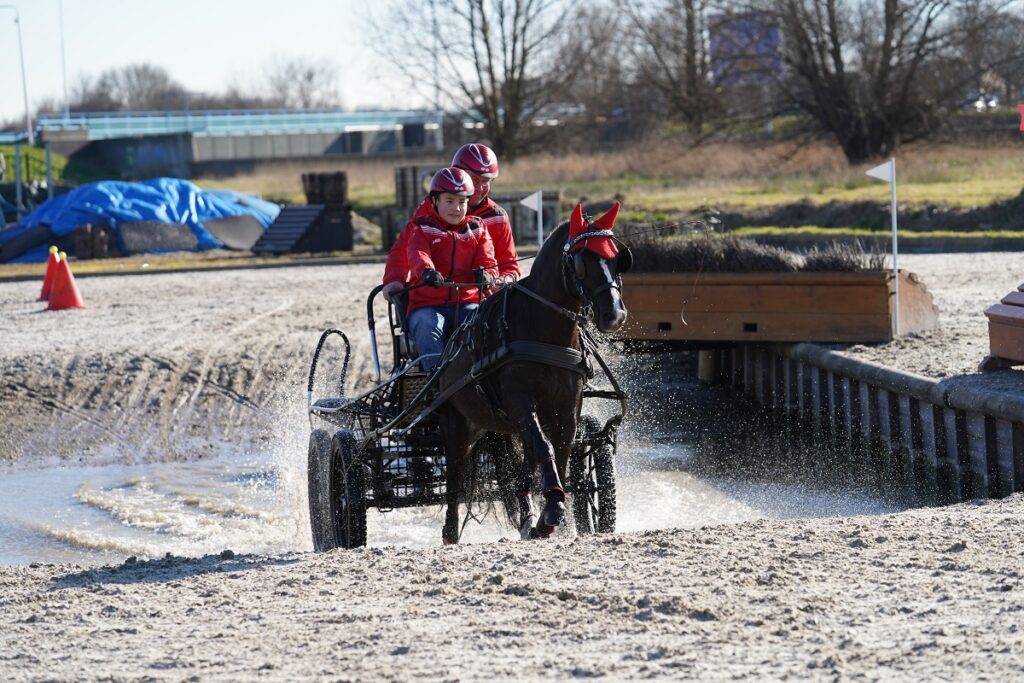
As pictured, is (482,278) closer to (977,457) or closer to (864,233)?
(977,457)

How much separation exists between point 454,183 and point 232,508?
13.5 feet

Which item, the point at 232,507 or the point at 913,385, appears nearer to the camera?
the point at 232,507

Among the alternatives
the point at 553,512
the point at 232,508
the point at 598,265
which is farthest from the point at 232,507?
the point at 598,265

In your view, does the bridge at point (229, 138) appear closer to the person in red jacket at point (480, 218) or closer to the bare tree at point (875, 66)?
the bare tree at point (875, 66)

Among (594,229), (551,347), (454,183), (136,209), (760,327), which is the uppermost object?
(136,209)

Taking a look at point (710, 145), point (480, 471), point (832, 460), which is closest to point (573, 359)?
point (480, 471)

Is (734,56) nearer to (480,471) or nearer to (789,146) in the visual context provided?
(789,146)

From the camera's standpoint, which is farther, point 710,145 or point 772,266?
point 710,145

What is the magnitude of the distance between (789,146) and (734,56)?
9.93 feet

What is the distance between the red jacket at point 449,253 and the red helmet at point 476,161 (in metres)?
0.27

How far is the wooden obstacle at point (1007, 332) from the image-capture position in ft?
34.8

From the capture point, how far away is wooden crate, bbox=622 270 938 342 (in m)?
13.6

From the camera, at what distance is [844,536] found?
22.6ft

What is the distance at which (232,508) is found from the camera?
36.1 ft
